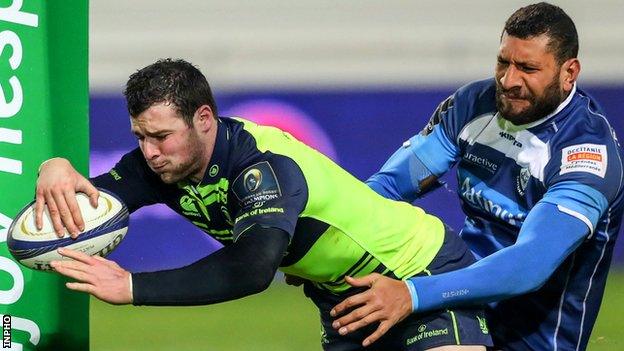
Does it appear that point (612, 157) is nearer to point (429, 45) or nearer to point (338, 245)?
point (338, 245)

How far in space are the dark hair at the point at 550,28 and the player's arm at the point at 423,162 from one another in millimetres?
583

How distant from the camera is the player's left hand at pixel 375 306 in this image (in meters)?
4.59

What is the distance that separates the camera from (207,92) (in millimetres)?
4777

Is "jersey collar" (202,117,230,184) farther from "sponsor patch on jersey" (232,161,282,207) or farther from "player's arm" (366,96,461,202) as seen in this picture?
"player's arm" (366,96,461,202)

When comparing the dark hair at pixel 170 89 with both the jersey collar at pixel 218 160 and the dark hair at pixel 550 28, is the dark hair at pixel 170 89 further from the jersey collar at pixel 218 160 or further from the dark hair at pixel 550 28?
the dark hair at pixel 550 28

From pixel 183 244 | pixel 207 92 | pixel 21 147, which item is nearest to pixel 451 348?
pixel 207 92

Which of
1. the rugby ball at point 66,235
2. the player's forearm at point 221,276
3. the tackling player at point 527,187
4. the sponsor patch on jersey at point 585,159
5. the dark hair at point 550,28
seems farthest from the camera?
the dark hair at point 550,28

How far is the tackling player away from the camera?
4.86 metres

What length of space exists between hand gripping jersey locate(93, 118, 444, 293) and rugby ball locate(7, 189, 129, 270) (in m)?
0.35

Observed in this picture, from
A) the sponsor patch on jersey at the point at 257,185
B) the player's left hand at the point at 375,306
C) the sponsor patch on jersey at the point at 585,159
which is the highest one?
the sponsor patch on jersey at the point at 585,159

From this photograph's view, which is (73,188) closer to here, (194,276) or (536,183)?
(194,276)

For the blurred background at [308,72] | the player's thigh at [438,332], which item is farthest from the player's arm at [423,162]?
the blurred background at [308,72]

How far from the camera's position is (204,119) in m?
4.75

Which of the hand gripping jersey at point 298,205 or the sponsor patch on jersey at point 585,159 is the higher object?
the sponsor patch on jersey at point 585,159
